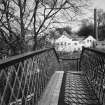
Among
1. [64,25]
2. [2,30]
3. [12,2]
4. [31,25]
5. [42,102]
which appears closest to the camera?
[42,102]

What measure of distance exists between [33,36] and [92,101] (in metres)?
5.84

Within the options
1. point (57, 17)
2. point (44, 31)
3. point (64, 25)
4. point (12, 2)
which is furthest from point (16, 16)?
point (64, 25)

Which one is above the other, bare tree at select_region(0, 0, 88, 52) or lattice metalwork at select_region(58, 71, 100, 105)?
bare tree at select_region(0, 0, 88, 52)

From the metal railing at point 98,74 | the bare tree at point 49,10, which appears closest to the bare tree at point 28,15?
the bare tree at point 49,10

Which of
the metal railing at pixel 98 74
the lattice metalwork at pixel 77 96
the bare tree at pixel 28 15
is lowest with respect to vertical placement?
the lattice metalwork at pixel 77 96

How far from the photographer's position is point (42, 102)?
7.07ft

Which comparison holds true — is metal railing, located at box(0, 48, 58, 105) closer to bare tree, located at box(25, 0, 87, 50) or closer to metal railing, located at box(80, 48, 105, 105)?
metal railing, located at box(80, 48, 105, 105)

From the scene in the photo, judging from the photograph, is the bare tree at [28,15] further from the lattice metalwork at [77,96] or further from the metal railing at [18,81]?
the metal railing at [18,81]

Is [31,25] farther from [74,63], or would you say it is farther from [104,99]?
[104,99]

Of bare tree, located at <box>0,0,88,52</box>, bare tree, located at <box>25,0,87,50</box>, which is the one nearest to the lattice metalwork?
bare tree, located at <box>0,0,88,52</box>

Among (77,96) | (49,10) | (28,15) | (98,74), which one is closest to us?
(98,74)

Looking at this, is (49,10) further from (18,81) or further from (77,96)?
(18,81)

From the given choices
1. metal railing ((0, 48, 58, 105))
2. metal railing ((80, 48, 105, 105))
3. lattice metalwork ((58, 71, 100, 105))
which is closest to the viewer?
metal railing ((0, 48, 58, 105))

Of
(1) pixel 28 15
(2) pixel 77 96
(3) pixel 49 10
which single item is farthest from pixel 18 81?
(3) pixel 49 10
